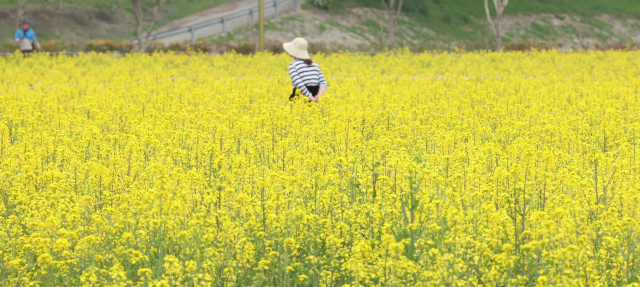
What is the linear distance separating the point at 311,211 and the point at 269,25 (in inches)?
1253

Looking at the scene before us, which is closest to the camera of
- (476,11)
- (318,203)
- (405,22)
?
(318,203)

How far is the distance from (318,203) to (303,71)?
15.7 feet

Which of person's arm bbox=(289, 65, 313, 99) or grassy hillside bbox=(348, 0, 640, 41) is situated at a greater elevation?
grassy hillside bbox=(348, 0, 640, 41)

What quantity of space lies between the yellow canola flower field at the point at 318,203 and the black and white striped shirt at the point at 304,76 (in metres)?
0.37

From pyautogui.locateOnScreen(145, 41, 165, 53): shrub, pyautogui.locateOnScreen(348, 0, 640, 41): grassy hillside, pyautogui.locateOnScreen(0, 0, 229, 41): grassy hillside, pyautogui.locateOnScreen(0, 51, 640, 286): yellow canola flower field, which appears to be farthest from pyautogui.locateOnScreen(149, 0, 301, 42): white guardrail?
pyautogui.locateOnScreen(0, 51, 640, 286): yellow canola flower field

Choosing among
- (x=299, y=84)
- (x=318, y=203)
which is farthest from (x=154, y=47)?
(x=318, y=203)

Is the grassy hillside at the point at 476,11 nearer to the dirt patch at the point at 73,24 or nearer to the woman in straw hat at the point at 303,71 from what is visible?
the dirt patch at the point at 73,24

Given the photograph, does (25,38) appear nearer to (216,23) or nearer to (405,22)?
(216,23)

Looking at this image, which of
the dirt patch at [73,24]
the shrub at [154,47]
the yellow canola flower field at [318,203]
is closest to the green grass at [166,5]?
the dirt patch at [73,24]

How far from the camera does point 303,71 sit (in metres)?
9.75

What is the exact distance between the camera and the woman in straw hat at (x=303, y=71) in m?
9.68

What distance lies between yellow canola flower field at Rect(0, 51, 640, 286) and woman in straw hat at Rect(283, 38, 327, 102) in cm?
34

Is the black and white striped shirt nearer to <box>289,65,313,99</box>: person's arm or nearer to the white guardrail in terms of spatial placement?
<box>289,65,313,99</box>: person's arm

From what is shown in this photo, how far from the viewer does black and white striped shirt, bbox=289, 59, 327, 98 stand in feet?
31.7
